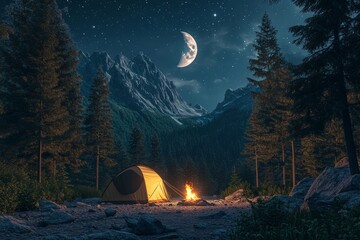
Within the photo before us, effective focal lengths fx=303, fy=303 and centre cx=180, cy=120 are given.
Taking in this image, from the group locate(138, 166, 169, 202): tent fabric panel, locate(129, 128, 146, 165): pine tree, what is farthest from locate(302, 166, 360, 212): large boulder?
locate(129, 128, 146, 165): pine tree

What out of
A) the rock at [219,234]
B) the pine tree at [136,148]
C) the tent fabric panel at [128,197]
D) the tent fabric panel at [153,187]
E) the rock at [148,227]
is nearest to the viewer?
the rock at [219,234]

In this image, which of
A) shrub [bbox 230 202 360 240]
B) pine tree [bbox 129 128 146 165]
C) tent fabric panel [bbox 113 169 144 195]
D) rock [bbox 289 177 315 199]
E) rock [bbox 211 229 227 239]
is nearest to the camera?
shrub [bbox 230 202 360 240]

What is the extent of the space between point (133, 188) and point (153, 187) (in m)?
1.42

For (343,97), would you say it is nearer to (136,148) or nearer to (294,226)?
(294,226)

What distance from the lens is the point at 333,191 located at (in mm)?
10352

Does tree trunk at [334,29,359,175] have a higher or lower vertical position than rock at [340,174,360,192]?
higher

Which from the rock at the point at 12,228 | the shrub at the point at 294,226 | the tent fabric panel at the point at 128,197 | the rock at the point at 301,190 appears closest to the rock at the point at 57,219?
the rock at the point at 12,228

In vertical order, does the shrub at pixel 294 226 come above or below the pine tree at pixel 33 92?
below

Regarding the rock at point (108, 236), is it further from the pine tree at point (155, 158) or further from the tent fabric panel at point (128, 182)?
the pine tree at point (155, 158)

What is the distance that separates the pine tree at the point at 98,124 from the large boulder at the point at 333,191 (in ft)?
80.5

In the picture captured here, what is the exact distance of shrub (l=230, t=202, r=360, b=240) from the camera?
473 centimetres

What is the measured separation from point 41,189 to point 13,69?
33.6 ft

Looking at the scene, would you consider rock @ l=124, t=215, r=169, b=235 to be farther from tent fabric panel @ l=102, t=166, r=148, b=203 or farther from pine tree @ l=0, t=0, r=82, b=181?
pine tree @ l=0, t=0, r=82, b=181

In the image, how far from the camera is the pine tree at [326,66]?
540 inches
